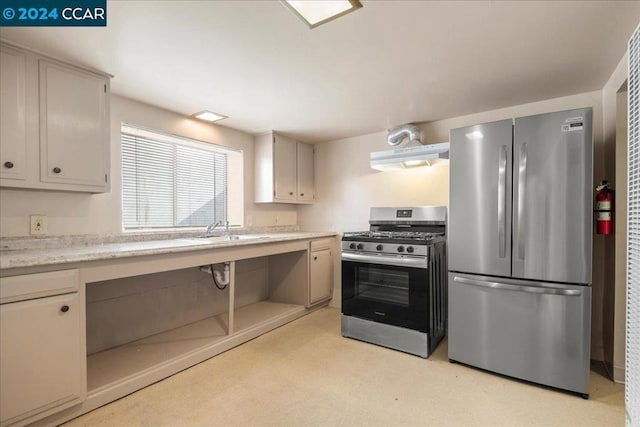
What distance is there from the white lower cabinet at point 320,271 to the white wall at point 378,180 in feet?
0.51

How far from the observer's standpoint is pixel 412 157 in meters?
2.97

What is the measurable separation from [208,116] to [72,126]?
121cm

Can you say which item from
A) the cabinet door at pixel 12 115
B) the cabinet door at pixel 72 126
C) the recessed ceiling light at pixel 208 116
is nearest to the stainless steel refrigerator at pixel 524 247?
the recessed ceiling light at pixel 208 116

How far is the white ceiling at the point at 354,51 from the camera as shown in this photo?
1.53 m

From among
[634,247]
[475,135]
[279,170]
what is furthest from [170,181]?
[634,247]

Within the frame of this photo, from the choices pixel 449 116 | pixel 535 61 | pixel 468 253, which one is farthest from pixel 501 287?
pixel 449 116

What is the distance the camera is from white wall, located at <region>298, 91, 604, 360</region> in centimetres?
245

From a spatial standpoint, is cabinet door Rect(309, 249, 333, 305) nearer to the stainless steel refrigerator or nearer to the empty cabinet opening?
the empty cabinet opening

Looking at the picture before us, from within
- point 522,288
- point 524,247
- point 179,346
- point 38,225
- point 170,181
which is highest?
point 170,181

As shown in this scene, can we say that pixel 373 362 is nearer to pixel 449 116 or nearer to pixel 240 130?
pixel 449 116

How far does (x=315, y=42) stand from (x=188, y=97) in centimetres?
136

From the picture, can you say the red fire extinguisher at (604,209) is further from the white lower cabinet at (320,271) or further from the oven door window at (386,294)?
the white lower cabinet at (320,271)

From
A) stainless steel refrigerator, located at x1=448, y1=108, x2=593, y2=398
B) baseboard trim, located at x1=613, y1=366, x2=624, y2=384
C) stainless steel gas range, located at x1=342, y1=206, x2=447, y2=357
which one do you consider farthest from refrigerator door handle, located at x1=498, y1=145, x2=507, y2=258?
baseboard trim, located at x1=613, y1=366, x2=624, y2=384

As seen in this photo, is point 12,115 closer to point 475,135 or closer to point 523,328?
point 475,135
